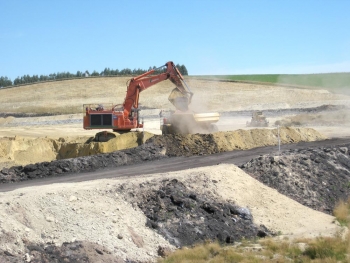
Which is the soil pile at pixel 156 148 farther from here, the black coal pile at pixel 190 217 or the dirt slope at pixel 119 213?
the black coal pile at pixel 190 217

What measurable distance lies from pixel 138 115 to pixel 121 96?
161ft

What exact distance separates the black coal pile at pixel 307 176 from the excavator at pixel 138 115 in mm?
8212

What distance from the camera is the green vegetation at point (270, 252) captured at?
13.8 meters

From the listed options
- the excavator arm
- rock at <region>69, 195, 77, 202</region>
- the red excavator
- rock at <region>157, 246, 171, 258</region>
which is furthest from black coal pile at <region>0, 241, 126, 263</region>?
the excavator arm

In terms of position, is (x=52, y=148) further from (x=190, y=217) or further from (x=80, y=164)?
(x=190, y=217)

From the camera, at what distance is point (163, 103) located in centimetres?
7294

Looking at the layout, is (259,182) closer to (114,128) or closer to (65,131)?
(114,128)

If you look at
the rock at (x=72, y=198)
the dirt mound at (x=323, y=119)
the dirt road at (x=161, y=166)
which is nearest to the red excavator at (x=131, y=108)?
the dirt road at (x=161, y=166)

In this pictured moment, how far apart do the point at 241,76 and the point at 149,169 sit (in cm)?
9017

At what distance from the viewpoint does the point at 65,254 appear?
41.5 ft

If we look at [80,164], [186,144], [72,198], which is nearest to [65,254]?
[72,198]

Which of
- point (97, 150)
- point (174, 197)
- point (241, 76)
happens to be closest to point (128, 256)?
point (174, 197)

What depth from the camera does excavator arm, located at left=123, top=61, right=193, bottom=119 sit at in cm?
3092

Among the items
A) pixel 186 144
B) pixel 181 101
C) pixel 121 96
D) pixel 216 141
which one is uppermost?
pixel 121 96
